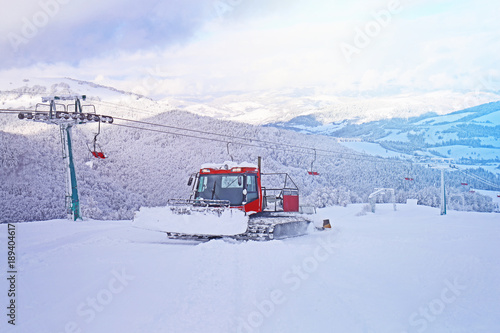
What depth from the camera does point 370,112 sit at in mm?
118062

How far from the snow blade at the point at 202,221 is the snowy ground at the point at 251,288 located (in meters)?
0.79

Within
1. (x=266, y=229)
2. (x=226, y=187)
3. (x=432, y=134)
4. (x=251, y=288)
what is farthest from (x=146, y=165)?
(x=432, y=134)

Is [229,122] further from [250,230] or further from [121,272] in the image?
[121,272]

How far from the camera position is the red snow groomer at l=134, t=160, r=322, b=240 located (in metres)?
12.9

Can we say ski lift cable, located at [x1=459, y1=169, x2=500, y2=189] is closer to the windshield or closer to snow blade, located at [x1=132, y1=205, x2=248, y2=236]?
the windshield

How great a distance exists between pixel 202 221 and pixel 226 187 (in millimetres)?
2462

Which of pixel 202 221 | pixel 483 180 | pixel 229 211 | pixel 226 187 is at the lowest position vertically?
pixel 202 221

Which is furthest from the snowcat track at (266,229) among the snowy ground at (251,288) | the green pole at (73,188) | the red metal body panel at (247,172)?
the green pole at (73,188)

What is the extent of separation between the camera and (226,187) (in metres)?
15.1

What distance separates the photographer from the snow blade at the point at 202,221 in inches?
506

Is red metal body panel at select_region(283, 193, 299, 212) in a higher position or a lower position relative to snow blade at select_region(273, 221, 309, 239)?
higher

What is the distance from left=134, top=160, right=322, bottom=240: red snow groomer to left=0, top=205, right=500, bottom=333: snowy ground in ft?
3.13

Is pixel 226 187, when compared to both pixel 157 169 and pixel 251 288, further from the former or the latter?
pixel 157 169

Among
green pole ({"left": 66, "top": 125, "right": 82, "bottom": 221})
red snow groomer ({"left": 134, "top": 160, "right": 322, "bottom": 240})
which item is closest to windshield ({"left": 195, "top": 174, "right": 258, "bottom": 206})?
red snow groomer ({"left": 134, "top": 160, "right": 322, "bottom": 240})
